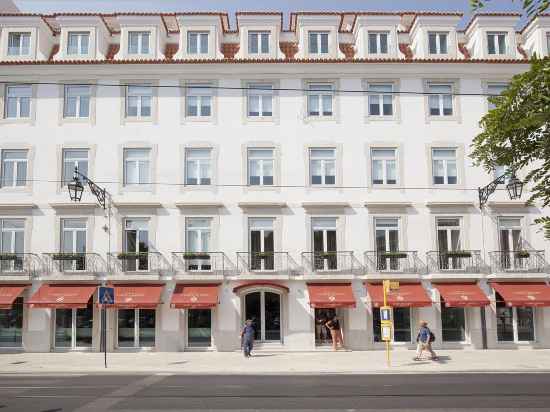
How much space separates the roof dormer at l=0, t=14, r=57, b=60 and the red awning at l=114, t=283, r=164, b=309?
11708 mm

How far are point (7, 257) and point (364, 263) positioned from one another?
15.8 meters

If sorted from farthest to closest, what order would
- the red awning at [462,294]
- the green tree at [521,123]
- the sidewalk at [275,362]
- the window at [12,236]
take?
the window at [12,236], the red awning at [462,294], the sidewalk at [275,362], the green tree at [521,123]

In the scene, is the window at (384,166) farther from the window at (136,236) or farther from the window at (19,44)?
the window at (19,44)

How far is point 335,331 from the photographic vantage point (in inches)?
944

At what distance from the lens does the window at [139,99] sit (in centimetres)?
2608

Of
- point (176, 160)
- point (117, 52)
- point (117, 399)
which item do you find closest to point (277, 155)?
point (176, 160)

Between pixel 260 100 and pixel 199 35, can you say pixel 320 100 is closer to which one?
pixel 260 100

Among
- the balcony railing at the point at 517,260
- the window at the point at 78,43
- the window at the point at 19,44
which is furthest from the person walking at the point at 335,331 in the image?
the window at the point at 19,44

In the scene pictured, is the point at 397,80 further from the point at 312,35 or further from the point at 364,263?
the point at 364,263

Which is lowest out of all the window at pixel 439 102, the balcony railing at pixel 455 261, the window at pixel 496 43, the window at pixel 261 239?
the balcony railing at pixel 455 261

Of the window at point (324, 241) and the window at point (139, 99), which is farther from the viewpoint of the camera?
the window at point (139, 99)

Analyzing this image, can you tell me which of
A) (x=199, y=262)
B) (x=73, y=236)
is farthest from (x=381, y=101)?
(x=73, y=236)

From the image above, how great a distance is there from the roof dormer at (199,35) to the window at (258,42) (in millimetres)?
1502

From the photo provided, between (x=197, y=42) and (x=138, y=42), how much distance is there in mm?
2834
